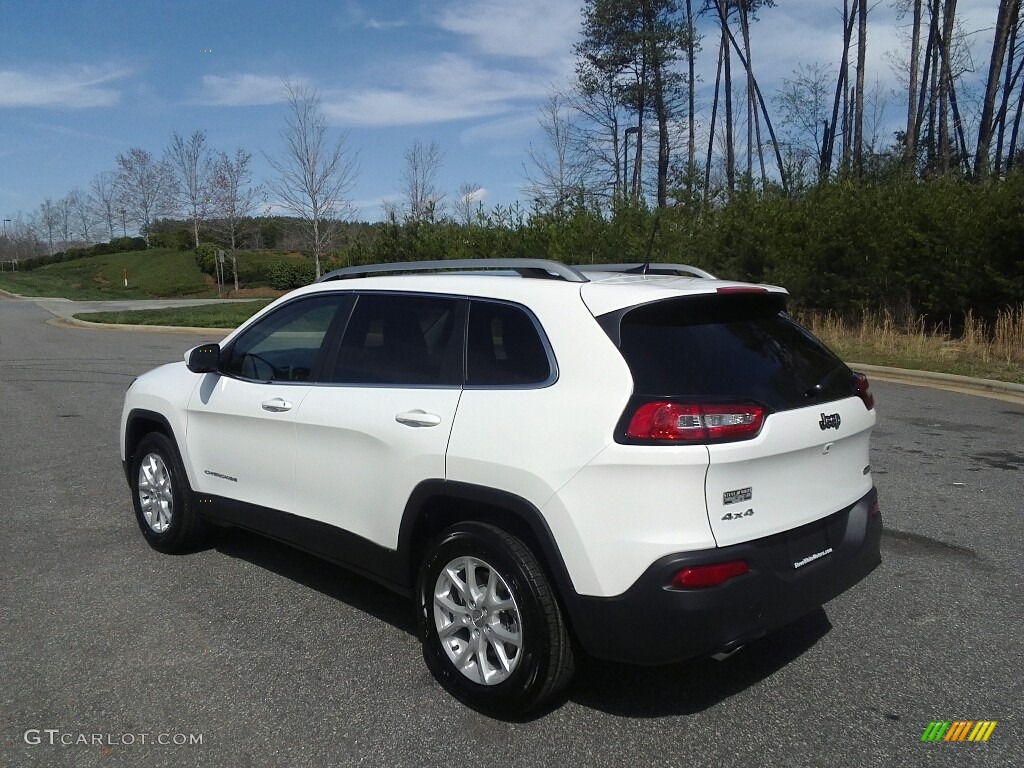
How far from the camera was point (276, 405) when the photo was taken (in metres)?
4.51

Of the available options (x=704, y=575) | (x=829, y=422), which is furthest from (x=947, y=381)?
(x=704, y=575)

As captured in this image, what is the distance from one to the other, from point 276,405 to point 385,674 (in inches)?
58.3

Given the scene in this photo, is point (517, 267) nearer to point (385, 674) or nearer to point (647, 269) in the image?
point (647, 269)

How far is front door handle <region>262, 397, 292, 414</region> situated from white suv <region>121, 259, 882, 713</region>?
0.5 inches

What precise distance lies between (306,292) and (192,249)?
61.6 m

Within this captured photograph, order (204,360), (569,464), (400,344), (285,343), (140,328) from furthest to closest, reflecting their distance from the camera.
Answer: (140,328) < (204,360) < (285,343) < (400,344) < (569,464)

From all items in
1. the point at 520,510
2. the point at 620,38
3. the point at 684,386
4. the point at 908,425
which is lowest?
the point at 908,425

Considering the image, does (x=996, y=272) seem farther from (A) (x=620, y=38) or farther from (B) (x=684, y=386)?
(A) (x=620, y=38)

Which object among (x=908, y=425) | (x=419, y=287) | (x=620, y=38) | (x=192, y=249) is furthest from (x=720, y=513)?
(x=192, y=249)

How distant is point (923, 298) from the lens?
1750cm

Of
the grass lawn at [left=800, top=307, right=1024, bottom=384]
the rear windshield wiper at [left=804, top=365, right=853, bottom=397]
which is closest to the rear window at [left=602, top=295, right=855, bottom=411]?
the rear windshield wiper at [left=804, top=365, right=853, bottom=397]

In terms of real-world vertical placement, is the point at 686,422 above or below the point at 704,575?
above

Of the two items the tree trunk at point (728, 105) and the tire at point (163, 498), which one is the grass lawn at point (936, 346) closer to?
the tire at point (163, 498)

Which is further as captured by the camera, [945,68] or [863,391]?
[945,68]
